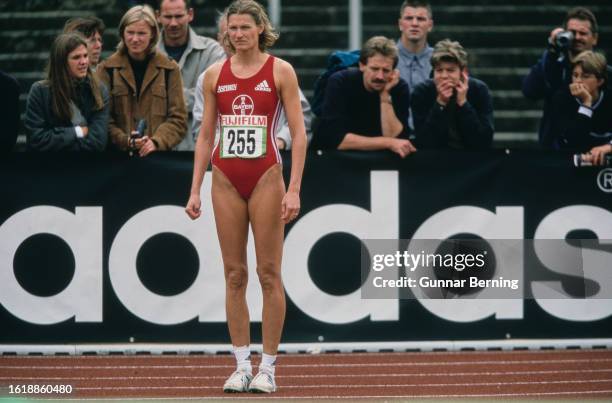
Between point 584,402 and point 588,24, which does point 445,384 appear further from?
point 588,24

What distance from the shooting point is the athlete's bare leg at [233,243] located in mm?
7809

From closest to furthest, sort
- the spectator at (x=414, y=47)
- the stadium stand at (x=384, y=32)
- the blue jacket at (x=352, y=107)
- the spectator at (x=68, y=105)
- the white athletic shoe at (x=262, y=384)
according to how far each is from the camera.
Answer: the white athletic shoe at (x=262, y=384) → the spectator at (x=68, y=105) → the blue jacket at (x=352, y=107) → the spectator at (x=414, y=47) → the stadium stand at (x=384, y=32)

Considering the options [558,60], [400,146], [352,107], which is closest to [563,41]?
[558,60]

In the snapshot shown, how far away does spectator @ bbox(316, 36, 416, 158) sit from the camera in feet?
31.7

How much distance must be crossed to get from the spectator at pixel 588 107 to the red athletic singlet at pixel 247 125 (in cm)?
304

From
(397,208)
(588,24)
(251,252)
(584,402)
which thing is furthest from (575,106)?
(584,402)

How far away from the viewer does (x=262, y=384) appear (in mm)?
7734

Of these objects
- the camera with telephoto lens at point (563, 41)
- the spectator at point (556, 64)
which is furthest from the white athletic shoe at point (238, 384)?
the camera with telephoto lens at point (563, 41)

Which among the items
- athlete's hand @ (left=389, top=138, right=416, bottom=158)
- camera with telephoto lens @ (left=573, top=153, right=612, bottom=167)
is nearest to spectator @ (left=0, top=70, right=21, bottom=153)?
athlete's hand @ (left=389, top=138, right=416, bottom=158)

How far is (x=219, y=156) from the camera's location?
784 cm

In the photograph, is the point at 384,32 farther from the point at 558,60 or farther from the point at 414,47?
the point at 558,60

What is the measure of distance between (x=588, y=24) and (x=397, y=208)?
232 cm

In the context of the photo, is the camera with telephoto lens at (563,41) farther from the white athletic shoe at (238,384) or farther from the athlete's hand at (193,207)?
the white athletic shoe at (238,384)

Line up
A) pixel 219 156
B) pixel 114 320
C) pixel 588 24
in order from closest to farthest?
1. pixel 219 156
2. pixel 114 320
3. pixel 588 24
